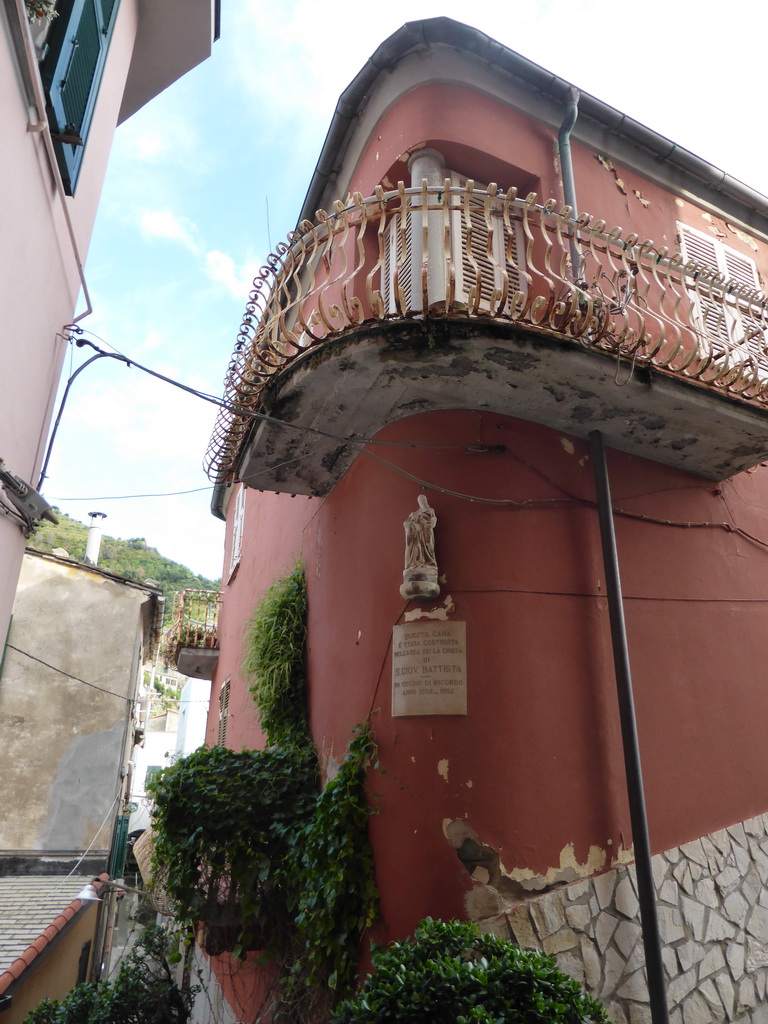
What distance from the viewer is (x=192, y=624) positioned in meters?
13.7

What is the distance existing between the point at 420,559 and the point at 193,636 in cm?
954

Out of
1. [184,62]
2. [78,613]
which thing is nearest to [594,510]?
[184,62]

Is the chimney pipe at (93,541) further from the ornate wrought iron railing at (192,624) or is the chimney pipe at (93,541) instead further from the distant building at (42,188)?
the distant building at (42,188)

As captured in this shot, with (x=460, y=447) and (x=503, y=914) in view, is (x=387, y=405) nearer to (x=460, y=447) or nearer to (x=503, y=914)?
(x=460, y=447)

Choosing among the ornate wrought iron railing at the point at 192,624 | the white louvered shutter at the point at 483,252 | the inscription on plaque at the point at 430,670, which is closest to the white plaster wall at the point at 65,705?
the ornate wrought iron railing at the point at 192,624

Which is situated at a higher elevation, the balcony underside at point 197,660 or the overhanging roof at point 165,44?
the overhanging roof at point 165,44

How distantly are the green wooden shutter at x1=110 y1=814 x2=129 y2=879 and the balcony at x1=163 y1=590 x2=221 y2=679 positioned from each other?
4.28 metres

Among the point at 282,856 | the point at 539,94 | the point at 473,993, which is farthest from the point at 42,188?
the point at 473,993

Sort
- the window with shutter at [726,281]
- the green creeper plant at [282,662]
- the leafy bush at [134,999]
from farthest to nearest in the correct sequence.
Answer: the window with shutter at [726,281], the leafy bush at [134,999], the green creeper plant at [282,662]

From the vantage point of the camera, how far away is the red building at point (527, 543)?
4609mm

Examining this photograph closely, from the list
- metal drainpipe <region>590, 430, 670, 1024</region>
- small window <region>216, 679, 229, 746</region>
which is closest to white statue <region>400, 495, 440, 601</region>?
metal drainpipe <region>590, 430, 670, 1024</region>

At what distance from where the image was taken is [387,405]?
18.3 feet

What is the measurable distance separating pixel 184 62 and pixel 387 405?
5.16 m

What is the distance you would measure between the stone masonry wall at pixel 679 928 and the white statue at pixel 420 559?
190 centimetres
